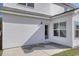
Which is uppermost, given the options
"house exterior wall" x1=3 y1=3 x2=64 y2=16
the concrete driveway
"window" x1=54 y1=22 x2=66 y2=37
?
"house exterior wall" x1=3 y1=3 x2=64 y2=16

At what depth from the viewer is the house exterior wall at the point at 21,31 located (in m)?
8.34

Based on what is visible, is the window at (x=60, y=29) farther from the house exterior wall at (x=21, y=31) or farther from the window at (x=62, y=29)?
the house exterior wall at (x=21, y=31)

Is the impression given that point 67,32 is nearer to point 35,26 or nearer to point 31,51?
point 35,26

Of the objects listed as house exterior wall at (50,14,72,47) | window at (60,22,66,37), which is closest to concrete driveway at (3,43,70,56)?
house exterior wall at (50,14,72,47)

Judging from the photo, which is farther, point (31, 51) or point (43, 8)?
point (43, 8)

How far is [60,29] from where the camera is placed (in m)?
10.1

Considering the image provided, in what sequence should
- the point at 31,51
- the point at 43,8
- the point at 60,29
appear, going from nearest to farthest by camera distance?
the point at 31,51 → the point at 60,29 → the point at 43,8

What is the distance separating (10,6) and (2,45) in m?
3.39

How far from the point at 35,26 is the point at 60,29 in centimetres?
262

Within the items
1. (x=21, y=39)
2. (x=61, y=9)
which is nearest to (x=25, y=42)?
(x=21, y=39)

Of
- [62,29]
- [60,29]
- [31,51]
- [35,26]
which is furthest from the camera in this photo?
[35,26]

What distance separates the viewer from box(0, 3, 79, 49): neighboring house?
330 inches

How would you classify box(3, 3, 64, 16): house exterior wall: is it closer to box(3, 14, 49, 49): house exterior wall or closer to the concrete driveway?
box(3, 14, 49, 49): house exterior wall

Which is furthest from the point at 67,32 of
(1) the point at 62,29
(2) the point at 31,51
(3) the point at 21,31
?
(3) the point at 21,31
